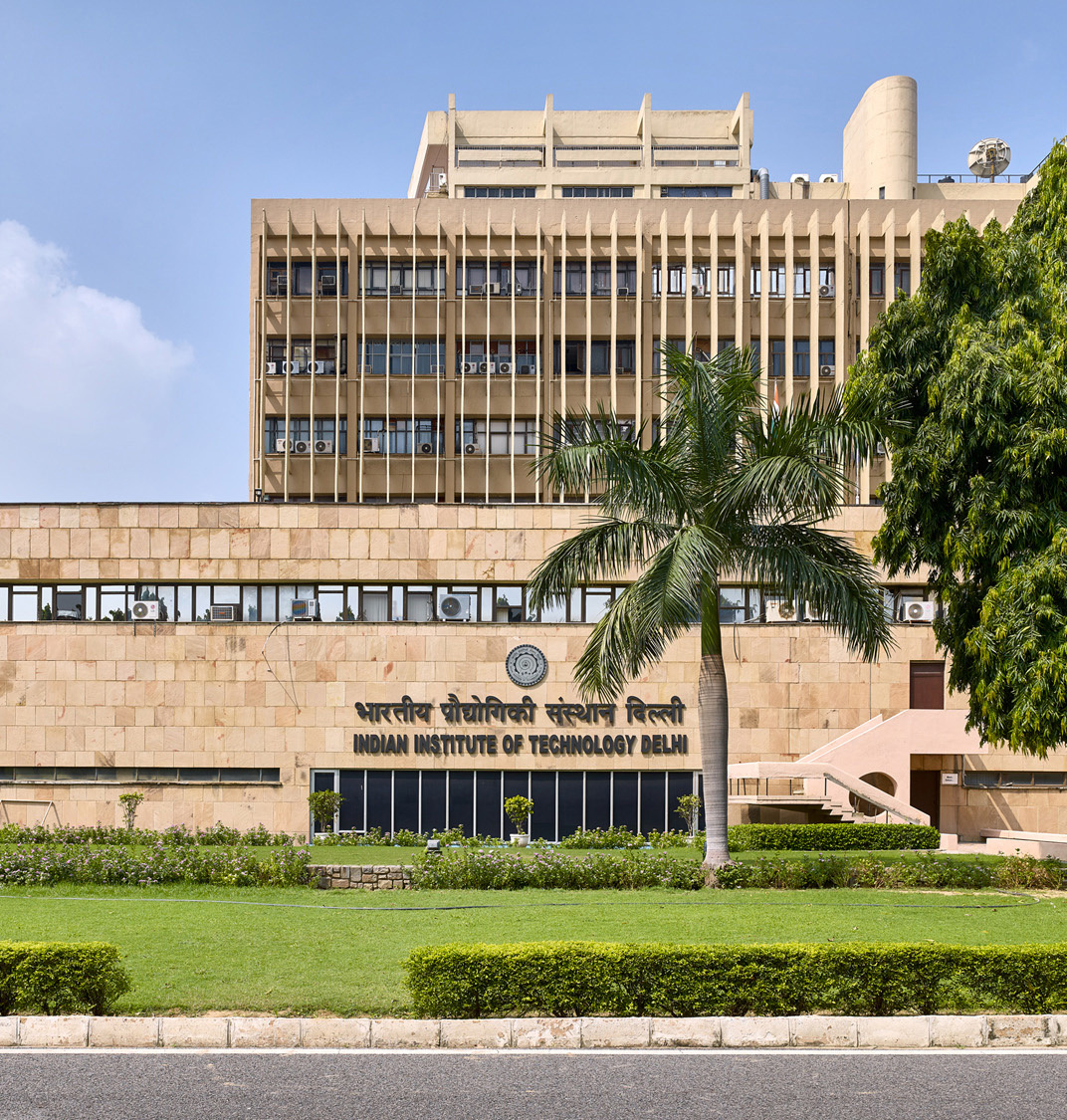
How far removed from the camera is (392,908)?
1773 cm

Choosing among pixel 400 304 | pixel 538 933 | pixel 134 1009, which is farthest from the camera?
pixel 400 304

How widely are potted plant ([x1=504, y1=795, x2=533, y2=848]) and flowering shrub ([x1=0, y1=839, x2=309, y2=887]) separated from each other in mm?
10393

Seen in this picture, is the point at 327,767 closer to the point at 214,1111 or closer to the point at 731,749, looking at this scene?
the point at 731,749

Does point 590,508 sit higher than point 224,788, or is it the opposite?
point 590,508

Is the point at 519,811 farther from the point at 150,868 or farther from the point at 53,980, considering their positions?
the point at 53,980

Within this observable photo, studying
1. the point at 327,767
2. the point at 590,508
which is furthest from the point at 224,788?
the point at 590,508

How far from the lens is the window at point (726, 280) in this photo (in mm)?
49938

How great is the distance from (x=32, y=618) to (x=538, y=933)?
2389 centimetres

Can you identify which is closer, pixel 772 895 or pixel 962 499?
pixel 772 895

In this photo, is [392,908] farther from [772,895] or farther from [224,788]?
[224,788]

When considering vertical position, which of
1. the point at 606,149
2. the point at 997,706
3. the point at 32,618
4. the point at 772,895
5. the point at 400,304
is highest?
the point at 606,149

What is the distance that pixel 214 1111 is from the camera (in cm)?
784

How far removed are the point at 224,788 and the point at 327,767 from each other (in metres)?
2.88

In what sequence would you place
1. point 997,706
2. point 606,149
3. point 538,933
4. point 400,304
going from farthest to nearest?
1. point 606,149
2. point 400,304
3. point 997,706
4. point 538,933
